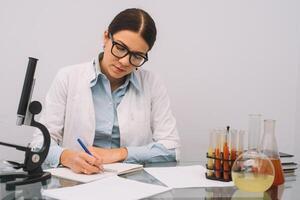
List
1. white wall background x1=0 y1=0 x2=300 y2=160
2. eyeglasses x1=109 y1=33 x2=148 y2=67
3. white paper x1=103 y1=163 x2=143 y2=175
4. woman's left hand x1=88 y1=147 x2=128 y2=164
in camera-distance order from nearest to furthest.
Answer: white paper x1=103 y1=163 x2=143 y2=175 < woman's left hand x1=88 y1=147 x2=128 y2=164 < eyeglasses x1=109 y1=33 x2=148 y2=67 < white wall background x1=0 y1=0 x2=300 y2=160

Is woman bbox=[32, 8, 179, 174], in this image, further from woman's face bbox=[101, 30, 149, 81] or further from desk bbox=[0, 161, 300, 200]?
desk bbox=[0, 161, 300, 200]

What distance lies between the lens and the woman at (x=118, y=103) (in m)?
1.47

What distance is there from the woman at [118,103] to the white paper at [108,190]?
1.10ft

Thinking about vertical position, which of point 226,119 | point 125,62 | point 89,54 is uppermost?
point 89,54

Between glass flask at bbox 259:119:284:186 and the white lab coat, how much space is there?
540 mm

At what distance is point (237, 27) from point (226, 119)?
1.80ft

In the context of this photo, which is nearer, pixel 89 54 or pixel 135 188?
pixel 135 188

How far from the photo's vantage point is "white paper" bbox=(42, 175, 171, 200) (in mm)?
887

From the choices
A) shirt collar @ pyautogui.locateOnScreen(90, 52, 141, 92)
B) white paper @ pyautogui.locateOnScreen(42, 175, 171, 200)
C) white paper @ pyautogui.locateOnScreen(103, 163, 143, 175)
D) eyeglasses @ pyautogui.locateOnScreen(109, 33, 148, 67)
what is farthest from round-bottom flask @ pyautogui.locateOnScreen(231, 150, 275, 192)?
shirt collar @ pyautogui.locateOnScreen(90, 52, 141, 92)

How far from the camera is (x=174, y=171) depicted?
1.23 m

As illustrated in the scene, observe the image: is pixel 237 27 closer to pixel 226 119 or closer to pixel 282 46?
pixel 282 46

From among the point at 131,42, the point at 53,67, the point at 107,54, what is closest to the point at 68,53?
the point at 53,67

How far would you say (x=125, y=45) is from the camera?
1444 millimetres

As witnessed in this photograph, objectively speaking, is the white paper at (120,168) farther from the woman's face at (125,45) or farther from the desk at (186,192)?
the woman's face at (125,45)
